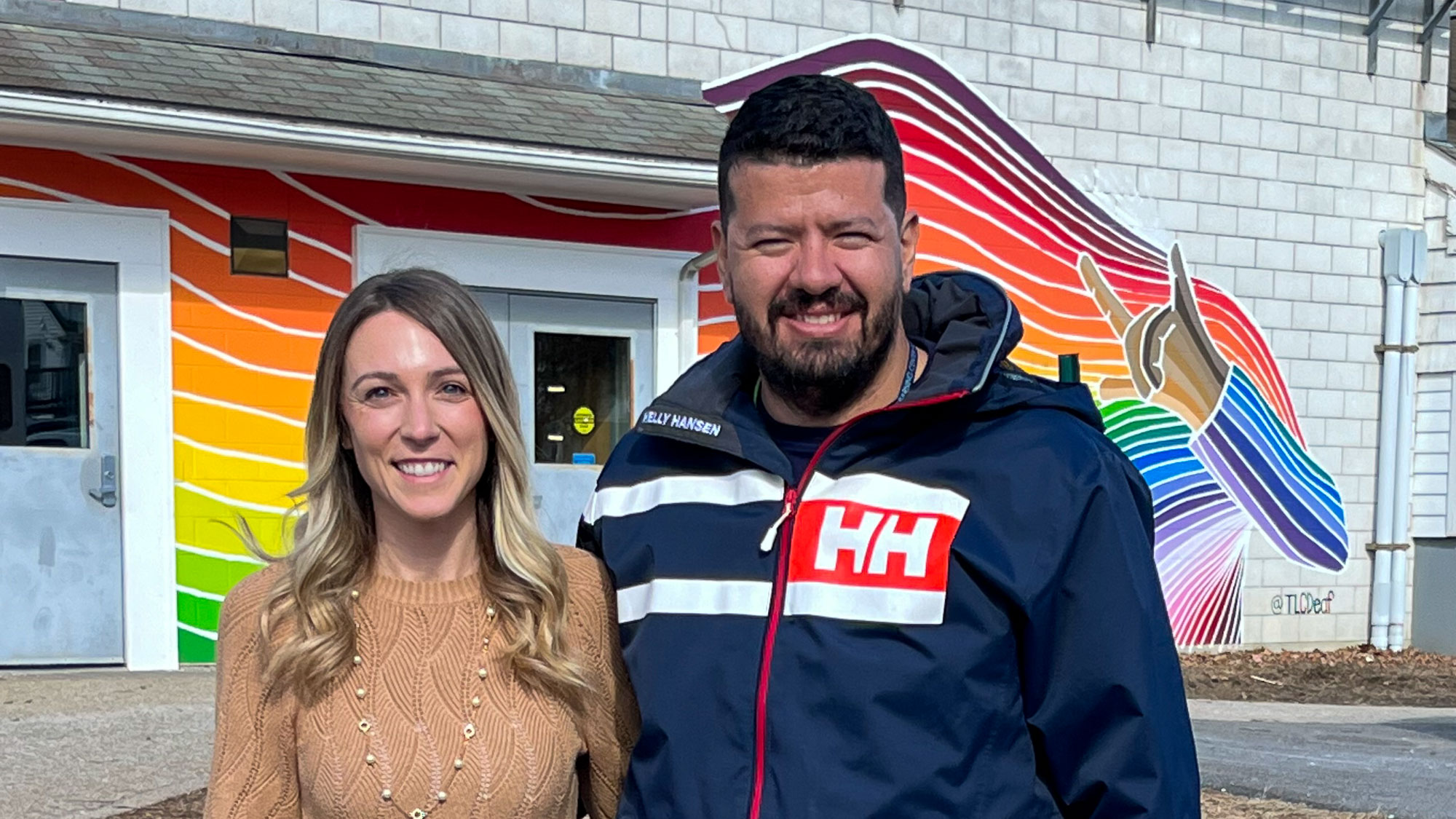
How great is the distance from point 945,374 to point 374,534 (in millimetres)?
1159

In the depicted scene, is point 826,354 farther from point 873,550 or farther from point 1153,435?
point 1153,435

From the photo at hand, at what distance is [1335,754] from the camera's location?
24.3 ft

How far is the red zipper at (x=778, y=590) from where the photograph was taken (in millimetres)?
2338

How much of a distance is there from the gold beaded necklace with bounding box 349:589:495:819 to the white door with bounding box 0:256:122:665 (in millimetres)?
6447

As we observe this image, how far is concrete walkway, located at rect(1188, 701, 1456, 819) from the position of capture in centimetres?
625

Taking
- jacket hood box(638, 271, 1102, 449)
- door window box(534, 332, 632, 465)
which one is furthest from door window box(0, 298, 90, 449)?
jacket hood box(638, 271, 1102, 449)

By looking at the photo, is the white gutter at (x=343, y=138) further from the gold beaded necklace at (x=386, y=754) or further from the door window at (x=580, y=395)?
the gold beaded necklace at (x=386, y=754)

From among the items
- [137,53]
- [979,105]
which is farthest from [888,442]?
[979,105]

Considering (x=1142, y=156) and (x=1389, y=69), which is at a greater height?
(x=1389, y=69)

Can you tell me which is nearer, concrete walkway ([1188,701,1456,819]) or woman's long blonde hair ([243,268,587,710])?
woman's long blonde hair ([243,268,587,710])

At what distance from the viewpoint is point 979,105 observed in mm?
11250

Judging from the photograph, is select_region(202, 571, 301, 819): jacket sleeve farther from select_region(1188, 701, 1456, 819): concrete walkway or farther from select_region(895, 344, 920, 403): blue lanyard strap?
select_region(1188, 701, 1456, 819): concrete walkway

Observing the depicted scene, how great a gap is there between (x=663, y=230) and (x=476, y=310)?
7.36 m

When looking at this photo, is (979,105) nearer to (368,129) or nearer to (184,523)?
(368,129)
